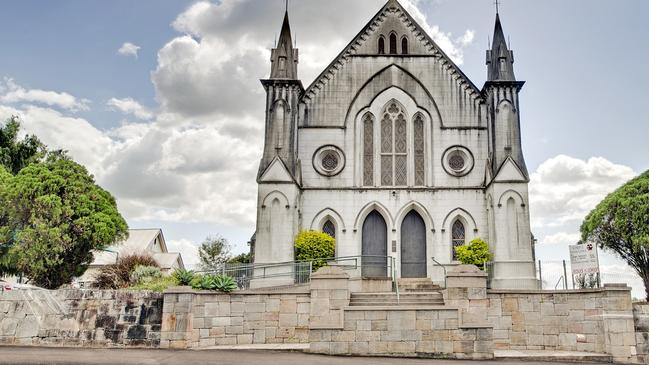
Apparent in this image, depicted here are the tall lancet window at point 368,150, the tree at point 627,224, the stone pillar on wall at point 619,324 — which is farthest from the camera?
the tall lancet window at point 368,150

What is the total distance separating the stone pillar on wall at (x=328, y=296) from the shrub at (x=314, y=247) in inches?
270

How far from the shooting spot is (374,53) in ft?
90.0

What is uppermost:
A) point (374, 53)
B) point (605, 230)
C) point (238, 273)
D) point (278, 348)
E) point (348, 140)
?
point (374, 53)

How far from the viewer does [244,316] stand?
16578mm

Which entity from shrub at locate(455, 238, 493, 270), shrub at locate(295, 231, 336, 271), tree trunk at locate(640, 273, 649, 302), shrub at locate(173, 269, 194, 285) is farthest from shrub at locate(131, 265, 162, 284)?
tree trunk at locate(640, 273, 649, 302)

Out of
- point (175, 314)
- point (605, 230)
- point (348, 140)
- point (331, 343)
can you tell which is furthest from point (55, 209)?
point (605, 230)

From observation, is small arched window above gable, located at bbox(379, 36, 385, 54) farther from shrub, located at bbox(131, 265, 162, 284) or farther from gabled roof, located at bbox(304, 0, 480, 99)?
shrub, located at bbox(131, 265, 162, 284)

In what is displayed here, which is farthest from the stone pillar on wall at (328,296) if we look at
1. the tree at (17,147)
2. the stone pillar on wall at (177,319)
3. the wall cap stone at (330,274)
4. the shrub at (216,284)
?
the tree at (17,147)

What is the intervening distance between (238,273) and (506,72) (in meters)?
15.0

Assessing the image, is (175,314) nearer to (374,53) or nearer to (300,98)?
(300,98)

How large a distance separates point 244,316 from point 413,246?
35.9 feet

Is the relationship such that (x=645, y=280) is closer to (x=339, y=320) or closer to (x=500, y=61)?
(x=500, y=61)

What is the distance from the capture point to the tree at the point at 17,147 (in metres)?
36.0

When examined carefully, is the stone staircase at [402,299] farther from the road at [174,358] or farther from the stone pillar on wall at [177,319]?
the stone pillar on wall at [177,319]
